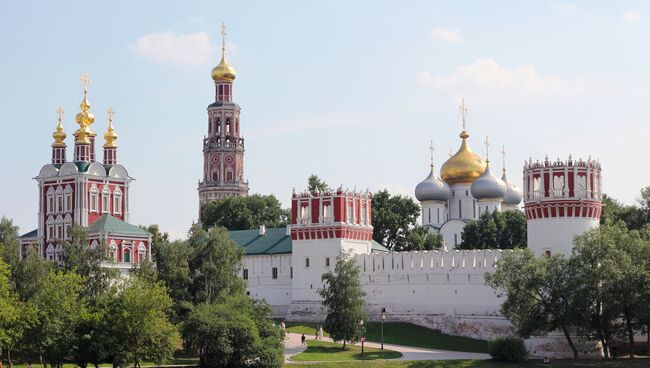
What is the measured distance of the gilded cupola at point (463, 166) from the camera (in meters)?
104

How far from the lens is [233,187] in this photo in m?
117

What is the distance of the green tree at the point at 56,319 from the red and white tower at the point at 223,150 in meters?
55.2

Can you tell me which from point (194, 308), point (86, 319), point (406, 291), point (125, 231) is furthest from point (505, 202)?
point (86, 319)

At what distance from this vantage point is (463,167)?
10350 cm

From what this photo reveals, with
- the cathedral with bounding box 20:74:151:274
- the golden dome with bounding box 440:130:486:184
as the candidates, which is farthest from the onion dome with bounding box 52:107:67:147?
the golden dome with bounding box 440:130:486:184

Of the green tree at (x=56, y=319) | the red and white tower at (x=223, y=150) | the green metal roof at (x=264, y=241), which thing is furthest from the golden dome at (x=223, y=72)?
the green tree at (x=56, y=319)

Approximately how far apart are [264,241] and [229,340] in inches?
1061

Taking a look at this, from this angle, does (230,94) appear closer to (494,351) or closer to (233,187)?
(233,187)

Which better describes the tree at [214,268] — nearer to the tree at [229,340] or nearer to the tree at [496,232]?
the tree at [229,340]

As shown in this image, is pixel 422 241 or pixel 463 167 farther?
pixel 463 167

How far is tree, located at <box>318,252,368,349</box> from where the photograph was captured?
68562 mm

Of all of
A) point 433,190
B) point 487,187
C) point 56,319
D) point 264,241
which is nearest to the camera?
Answer: point 56,319

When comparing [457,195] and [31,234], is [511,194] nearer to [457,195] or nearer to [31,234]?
[457,195]

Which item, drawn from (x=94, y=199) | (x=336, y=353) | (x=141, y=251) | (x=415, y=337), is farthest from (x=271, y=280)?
(x=336, y=353)
